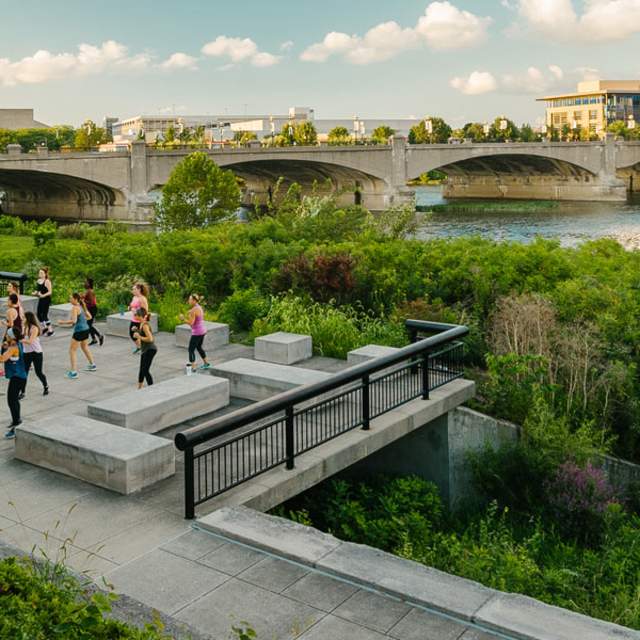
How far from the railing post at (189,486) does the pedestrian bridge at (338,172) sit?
40384mm

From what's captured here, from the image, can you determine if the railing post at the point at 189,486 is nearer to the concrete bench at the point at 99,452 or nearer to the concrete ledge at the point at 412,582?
the concrete ledge at the point at 412,582

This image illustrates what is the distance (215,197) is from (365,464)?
3228 cm

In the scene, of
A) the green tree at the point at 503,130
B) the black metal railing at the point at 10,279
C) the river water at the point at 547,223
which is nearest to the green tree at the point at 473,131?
the green tree at the point at 503,130

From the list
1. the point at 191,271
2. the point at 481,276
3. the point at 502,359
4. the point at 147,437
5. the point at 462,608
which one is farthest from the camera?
the point at 191,271

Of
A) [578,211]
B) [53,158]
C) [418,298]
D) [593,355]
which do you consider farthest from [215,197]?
[578,211]

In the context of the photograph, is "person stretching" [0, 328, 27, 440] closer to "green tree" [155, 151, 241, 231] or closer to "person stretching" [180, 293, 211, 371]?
"person stretching" [180, 293, 211, 371]

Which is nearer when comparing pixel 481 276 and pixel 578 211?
pixel 481 276

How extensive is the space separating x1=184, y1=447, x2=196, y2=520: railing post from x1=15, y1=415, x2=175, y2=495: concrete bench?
921 mm

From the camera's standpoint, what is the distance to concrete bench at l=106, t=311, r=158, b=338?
1614cm

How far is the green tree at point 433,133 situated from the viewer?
123613mm

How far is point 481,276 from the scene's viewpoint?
14969 mm

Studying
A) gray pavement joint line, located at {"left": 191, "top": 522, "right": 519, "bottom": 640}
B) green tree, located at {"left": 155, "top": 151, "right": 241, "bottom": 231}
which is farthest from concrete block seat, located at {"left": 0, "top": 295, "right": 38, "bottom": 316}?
green tree, located at {"left": 155, "top": 151, "right": 241, "bottom": 231}

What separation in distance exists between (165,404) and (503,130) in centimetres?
12030

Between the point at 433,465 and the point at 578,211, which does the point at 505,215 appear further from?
the point at 433,465
